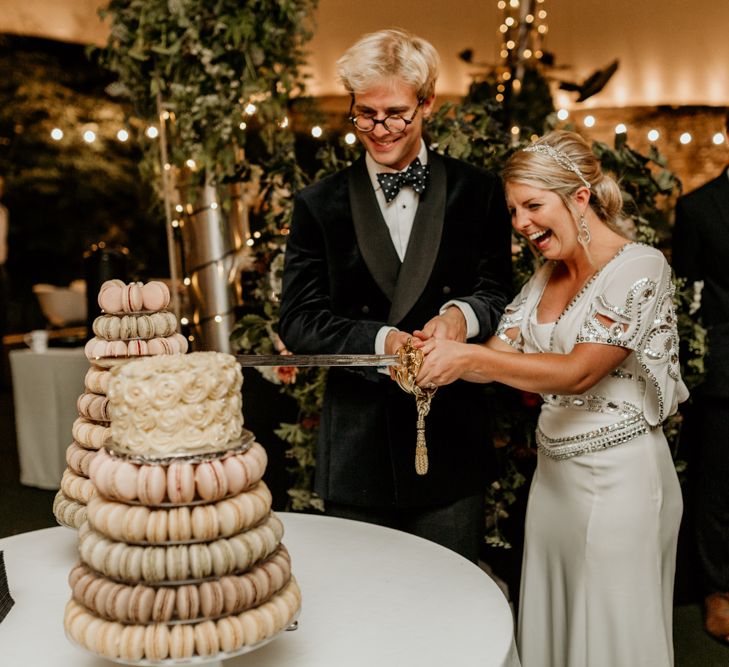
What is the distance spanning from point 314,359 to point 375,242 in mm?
489

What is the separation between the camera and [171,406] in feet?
3.46

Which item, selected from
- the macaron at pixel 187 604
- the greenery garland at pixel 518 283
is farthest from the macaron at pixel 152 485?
the greenery garland at pixel 518 283

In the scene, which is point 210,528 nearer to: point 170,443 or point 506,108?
point 170,443

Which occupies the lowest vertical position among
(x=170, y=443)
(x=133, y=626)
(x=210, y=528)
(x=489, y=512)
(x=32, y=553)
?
(x=489, y=512)

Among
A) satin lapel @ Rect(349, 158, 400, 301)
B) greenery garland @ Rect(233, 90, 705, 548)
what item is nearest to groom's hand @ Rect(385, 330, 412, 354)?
satin lapel @ Rect(349, 158, 400, 301)

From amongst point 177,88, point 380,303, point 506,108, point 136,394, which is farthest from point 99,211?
point 136,394

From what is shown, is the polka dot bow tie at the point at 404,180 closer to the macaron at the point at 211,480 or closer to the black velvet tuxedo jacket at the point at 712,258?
the macaron at the point at 211,480

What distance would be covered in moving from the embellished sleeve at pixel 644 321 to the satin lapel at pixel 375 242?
1.54 feet

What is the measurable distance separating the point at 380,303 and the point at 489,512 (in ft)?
4.64

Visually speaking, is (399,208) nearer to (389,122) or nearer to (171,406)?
(389,122)

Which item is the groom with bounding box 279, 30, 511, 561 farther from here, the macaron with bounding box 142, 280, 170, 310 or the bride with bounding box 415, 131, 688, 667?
the macaron with bounding box 142, 280, 170, 310

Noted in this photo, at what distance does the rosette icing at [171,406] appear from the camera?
3.45 feet

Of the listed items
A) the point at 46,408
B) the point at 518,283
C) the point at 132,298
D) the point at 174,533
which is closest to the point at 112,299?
the point at 132,298

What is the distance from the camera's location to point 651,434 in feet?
6.54
